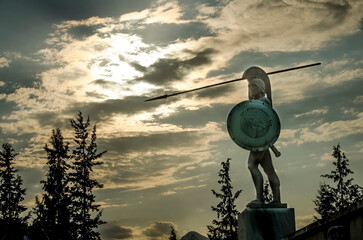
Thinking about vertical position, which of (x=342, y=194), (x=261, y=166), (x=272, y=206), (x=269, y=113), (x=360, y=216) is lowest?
(x=360, y=216)

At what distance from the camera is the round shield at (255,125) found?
14461 millimetres

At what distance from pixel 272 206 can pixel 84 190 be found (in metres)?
22.5

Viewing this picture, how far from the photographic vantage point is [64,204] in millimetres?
33469

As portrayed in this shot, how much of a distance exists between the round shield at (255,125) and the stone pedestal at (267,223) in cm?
161

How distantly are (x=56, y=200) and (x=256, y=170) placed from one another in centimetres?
2203

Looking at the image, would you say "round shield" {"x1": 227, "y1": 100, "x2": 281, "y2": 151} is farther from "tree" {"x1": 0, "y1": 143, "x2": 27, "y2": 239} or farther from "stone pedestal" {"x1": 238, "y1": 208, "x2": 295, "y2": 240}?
"tree" {"x1": 0, "y1": 143, "x2": 27, "y2": 239}

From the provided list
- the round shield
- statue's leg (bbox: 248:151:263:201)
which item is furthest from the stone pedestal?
the round shield

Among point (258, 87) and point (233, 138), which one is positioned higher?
point (258, 87)

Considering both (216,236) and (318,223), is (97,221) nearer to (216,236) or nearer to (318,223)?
(216,236)

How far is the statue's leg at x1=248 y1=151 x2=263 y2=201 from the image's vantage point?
14711 mm

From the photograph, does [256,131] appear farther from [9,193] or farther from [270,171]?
[9,193]

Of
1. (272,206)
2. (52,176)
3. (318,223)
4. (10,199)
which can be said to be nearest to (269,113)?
(272,206)

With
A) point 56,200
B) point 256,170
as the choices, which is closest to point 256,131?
point 256,170

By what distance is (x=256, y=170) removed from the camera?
14852 millimetres
